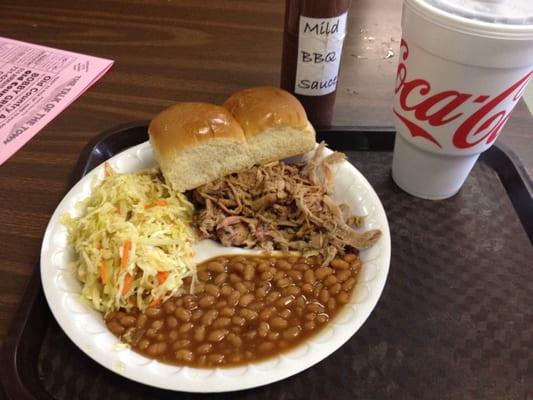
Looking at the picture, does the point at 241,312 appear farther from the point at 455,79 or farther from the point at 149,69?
the point at 149,69

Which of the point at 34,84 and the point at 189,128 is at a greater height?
the point at 189,128

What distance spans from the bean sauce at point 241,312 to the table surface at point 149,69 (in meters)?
0.45

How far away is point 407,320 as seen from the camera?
149 cm

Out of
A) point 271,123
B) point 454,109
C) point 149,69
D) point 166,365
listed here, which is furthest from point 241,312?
point 149,69

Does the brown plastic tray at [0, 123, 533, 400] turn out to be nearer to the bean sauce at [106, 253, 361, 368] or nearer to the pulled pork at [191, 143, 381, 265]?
the bean sauce at [106, 253, 361, 368]

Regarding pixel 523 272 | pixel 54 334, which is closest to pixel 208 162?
pixel 54 334

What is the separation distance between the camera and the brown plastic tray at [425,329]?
4.29ft

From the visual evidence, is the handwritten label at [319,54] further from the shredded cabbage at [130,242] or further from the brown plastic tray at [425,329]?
the shredded cabbage at [130,242]

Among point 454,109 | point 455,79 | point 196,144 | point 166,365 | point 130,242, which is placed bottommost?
point 166,365

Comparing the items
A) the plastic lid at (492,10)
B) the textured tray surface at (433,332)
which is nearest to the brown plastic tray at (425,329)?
the textured tray surface at (433,332)

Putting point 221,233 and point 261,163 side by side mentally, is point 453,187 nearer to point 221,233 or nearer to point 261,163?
point 261,163

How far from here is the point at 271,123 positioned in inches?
68.9

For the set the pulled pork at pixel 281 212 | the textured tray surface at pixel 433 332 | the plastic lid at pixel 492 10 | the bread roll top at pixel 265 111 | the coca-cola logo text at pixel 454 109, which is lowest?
the textured tray surface at pixel 433 332

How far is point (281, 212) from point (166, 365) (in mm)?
699
